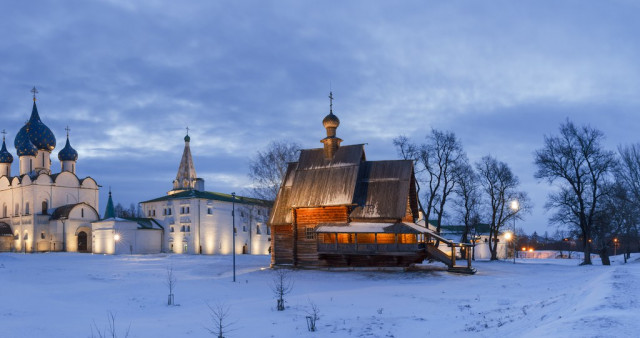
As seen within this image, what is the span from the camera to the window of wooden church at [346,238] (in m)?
35.2

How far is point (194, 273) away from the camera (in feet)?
112

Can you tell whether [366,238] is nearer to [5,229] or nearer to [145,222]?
[145,222]

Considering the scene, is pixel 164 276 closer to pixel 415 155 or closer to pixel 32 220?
pixel 415 155

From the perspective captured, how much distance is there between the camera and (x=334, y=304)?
840 inches

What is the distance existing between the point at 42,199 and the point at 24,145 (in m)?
8.11

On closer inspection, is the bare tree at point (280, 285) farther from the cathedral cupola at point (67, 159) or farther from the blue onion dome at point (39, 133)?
the blue onion dome at point (39, 133)

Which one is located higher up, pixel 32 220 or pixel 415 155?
pixel 415 155

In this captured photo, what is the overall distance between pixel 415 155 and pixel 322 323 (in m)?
30.2

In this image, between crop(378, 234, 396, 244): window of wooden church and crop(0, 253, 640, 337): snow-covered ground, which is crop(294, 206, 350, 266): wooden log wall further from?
crop(0, 253, 640, 337): snow-covered ground

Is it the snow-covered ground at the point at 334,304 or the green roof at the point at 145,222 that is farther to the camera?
the green roof at the point at 145,222

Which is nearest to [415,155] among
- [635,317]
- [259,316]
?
[259,316]

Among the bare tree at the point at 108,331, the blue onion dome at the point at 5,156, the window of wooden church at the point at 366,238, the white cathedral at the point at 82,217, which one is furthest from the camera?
the blue onion dome at the point at 5,156

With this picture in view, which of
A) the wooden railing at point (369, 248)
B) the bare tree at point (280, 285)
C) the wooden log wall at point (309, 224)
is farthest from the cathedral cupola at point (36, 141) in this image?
the wooden railing at point (369, 248)

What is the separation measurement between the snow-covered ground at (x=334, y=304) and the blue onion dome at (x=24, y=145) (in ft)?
129
